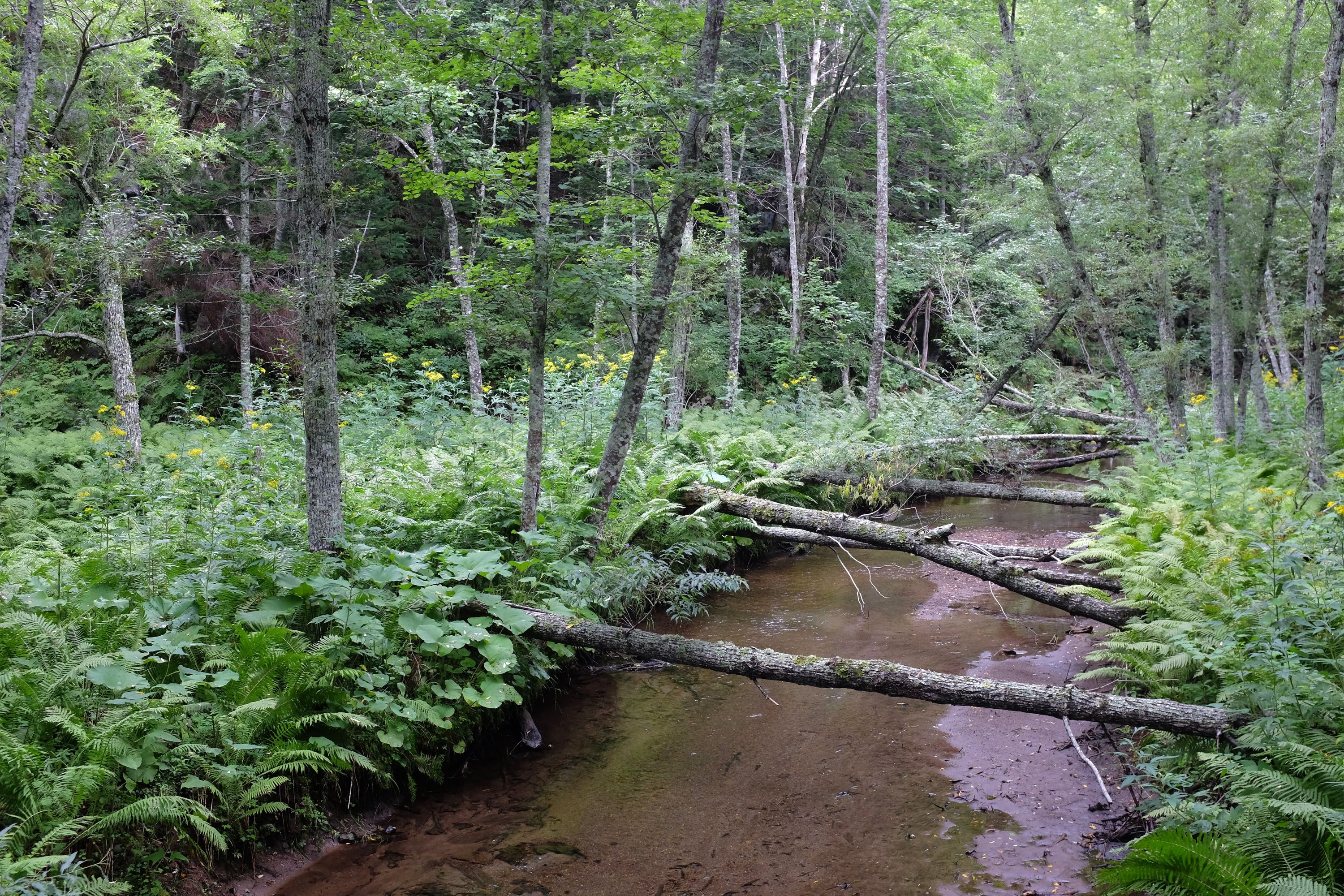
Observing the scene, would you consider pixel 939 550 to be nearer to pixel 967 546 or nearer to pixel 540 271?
pixel 967 546

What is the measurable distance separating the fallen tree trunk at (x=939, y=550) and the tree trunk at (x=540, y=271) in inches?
96.4

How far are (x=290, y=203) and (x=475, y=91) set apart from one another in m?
5.91

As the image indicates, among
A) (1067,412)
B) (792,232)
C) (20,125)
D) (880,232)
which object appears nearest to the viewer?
(20,125)

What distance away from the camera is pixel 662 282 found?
21.2ft

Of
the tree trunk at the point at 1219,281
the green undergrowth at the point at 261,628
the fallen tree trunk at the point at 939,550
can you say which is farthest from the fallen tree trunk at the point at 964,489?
the tree trunk at the point at 1219,281

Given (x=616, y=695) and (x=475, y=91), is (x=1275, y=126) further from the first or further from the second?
(x=475, y=91)

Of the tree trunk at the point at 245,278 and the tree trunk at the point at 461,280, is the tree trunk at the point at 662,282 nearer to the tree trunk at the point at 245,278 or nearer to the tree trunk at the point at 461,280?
the tree trunk at the point at 461,280

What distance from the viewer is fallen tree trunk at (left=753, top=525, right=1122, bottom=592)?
20.2 feet

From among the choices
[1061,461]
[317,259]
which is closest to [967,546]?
[317,259]

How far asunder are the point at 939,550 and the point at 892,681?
6.59 feet

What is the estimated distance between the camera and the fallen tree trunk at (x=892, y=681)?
153 inches

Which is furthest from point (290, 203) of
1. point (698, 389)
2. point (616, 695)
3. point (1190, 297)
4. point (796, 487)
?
point (1190, 297)

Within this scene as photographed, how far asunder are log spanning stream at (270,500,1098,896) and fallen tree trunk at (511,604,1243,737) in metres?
0.72

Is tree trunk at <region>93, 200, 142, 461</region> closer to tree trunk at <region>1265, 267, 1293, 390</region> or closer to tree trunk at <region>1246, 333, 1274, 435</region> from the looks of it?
tree trunk at <region>1265, 267, 1293, 390</region>
